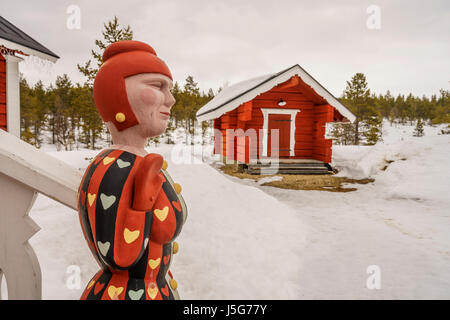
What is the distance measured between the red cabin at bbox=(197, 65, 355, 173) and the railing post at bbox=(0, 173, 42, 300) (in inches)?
321

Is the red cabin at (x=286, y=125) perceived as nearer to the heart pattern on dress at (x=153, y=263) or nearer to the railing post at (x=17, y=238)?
the heart pattern on dress at (x=153, y=263)

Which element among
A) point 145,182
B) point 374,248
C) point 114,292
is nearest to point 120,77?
point 145,182

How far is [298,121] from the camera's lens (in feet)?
35.0

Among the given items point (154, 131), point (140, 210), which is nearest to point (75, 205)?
point (140, 210)

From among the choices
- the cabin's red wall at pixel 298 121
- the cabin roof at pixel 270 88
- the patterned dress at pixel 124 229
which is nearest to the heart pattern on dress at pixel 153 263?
the patterned dress at pixel 124 229

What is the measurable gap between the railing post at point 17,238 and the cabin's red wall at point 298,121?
845 cm

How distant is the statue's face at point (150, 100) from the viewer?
1.32m

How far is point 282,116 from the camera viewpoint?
411 inches

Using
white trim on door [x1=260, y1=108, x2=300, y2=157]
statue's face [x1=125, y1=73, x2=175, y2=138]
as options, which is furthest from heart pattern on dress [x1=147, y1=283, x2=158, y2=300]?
white trim on door [x1=260, y1=108, x2=300, y2=157]

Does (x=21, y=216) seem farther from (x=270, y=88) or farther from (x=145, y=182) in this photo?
(x=270, y=88)

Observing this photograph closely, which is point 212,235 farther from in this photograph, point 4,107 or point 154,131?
point 4,107

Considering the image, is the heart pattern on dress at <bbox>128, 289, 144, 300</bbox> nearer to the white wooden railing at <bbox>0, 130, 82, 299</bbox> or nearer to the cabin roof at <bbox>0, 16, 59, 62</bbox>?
the white wooden railing at <bbox>0, 130, 82, 299</bbox>

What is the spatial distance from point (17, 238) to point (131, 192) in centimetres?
50

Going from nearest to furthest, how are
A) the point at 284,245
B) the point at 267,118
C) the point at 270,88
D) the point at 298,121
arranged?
the point at 284,245 < the point at 270,88 < the point at 267,118 < the point at 298,121
